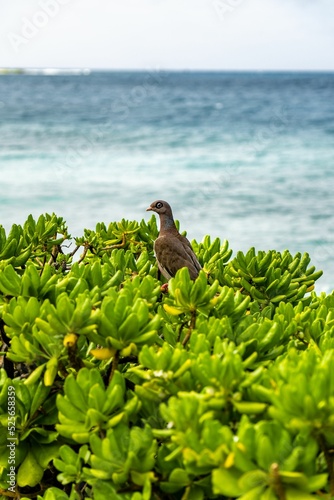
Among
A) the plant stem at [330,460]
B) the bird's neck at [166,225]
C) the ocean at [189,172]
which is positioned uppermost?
the bird's neck at [166,225]

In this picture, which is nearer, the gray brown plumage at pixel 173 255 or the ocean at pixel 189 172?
the gray brown plumage at pixel 173 255

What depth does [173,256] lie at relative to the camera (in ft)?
11.3

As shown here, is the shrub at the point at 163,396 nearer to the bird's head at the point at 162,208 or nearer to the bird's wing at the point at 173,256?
the bird's wing at the point at 173,256

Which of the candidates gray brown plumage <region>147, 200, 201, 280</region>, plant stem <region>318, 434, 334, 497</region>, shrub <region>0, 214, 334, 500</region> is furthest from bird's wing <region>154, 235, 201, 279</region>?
plant stem <region>318, 434, 334, 497</region>

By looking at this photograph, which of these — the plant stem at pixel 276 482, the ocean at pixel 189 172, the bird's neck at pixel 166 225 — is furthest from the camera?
the ocean at pixel 189 172

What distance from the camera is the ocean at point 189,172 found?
1529cm

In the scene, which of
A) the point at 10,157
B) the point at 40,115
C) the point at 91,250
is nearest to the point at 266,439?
the point at 91,250

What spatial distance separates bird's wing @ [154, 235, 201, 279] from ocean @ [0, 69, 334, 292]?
7.64 metres

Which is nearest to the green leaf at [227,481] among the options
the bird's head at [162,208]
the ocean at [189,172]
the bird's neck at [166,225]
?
the bird's neck at [166,225]

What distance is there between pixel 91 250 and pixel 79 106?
160 ft

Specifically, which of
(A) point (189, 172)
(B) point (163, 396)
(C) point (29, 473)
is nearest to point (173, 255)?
(C) point (29, 473)

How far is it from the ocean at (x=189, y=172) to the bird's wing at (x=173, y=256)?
7643mm

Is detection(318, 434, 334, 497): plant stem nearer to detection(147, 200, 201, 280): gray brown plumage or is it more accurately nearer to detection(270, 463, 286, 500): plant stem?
detection(270, 463, 286, 500): plant stem

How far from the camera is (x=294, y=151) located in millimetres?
27094
